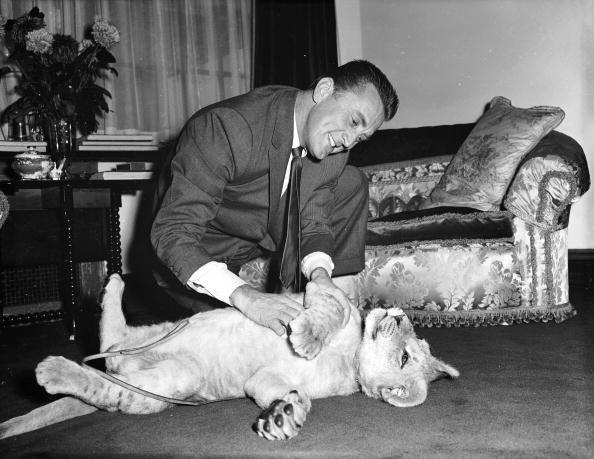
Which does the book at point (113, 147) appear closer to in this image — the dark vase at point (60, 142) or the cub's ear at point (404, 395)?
the dark vase at point (60, 142)

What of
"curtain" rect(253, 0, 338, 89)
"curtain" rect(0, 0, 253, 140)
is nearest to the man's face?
"curtain" rect(0, 0, 253, 140)

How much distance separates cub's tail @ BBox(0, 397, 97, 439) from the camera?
1190 mm

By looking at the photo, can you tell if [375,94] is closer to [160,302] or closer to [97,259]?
[97,259]

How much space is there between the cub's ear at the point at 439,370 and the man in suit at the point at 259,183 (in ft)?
1.03

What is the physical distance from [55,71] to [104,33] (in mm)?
311

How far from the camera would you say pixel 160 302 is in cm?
310

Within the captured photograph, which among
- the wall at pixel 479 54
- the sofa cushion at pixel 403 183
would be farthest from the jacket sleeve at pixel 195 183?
the wall at pixel 479 54

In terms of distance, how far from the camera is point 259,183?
1.64 m

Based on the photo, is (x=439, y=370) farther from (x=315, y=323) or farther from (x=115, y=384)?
(x=115, y=384)

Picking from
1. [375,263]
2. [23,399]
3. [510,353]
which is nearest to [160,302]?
[375,263]

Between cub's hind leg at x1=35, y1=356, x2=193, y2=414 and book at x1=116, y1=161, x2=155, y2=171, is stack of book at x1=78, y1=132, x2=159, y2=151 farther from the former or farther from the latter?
cub's hind leg at x1=35, y1=356, x2=193, y2=414

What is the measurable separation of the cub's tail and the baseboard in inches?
118

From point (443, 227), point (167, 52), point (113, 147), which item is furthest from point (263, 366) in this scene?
point (167, 52)

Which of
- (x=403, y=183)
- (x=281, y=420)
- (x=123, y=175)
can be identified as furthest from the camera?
(x=403, y=183)
